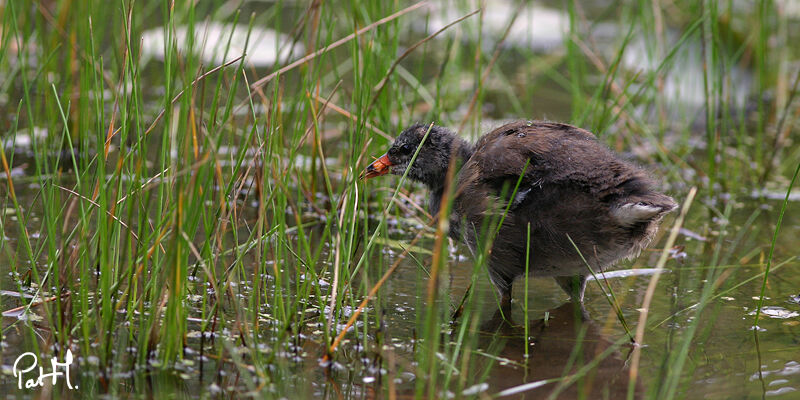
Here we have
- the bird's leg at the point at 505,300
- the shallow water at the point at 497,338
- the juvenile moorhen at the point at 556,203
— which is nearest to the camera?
the shallow water at the point at 497,338

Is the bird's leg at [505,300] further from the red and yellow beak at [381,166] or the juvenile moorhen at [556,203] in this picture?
the red and yellow beak at [381,166]

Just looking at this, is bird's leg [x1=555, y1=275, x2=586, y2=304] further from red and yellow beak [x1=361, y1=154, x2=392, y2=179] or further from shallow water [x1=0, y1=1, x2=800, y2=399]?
red and yellow beak [x1=361, y1=154, x2=392, y2=179]

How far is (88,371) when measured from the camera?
9.37 feet

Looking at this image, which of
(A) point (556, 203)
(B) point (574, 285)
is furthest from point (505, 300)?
(A) point (556, 203)

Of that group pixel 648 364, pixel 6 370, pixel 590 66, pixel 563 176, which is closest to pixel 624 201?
pixel 563 176

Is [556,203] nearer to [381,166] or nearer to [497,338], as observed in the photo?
[497,338]

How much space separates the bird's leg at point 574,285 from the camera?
13.1 feet

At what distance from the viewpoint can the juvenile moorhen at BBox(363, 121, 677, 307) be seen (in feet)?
11.9

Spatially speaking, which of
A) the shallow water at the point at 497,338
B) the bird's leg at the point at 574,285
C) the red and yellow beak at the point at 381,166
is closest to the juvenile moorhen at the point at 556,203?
the bird's leg at the point at 574,285

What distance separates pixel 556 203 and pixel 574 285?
19.2 inches

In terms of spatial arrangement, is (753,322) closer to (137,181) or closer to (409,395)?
(409,395)

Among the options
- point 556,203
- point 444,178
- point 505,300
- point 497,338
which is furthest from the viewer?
point 444,178

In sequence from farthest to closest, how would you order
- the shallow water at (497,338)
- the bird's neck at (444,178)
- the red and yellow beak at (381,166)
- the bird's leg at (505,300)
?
the red and yellow beak at (381,166), the bird's neck at (444,178), the bird's leg at (505,300), the shallow water at (497,338)

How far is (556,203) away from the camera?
3.72m
